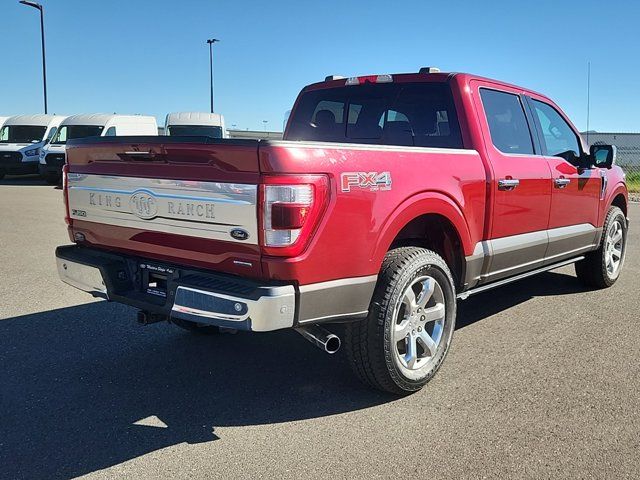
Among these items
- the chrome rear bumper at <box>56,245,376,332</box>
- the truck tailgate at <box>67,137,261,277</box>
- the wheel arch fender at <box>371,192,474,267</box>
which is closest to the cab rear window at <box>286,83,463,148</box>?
the wheel arch fender at <box>371,192,474,267</box>

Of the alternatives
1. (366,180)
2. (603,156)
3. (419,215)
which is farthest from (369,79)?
(603,156)

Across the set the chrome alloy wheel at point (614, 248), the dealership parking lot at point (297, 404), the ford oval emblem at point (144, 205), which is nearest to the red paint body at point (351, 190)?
the ford oval emblem at point (144, 205)

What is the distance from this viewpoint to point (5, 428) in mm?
3258

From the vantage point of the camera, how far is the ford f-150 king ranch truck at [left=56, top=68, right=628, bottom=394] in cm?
300

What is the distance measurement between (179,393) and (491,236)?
2341mm

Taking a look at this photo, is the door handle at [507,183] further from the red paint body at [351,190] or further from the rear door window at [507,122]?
the rear door window at [507,122]

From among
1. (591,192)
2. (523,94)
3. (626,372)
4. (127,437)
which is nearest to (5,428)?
(127,437)

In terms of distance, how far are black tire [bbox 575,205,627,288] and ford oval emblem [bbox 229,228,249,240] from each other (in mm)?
4441

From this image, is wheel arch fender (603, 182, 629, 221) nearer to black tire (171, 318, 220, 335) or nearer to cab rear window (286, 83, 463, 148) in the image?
cab rear window (286, 83, 463, 148)

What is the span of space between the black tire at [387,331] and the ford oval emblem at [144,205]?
1268 mm

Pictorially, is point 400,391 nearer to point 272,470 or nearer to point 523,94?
point 272,470

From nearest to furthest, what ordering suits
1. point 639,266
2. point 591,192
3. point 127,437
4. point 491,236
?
point 127,437 → point 491,236 → point 591,192 → point 639,266

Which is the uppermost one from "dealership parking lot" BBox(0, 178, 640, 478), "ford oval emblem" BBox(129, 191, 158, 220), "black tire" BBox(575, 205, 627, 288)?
"ford oval emblem" BBox(129, 191, 158, 220)

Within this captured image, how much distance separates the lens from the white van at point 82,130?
19.1 meters
